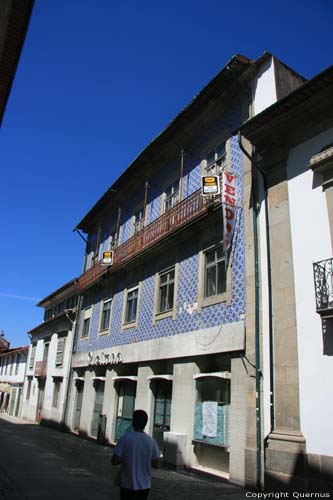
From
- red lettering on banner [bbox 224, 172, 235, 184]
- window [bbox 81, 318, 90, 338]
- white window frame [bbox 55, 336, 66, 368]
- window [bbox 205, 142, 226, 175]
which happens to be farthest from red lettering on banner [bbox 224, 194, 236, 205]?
white window frame [bbox 55, 336, 66, 368]

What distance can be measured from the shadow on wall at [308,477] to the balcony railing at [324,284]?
7.99 ft

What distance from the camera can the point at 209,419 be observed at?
32.7ft

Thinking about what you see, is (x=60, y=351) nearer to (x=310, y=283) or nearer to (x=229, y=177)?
(x=229, y=177)

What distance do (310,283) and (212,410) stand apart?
3919 millimetres

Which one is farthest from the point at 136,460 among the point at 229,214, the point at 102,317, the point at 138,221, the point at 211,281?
the point at 102,317

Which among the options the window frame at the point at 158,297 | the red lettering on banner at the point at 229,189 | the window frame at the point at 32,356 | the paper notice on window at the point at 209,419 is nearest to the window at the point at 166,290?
the window frame at the point at 158,297

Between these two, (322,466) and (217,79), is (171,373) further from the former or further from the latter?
(217,79)

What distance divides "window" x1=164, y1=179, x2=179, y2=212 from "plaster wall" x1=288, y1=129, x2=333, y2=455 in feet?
18.0

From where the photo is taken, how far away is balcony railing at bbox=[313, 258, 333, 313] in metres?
7.48

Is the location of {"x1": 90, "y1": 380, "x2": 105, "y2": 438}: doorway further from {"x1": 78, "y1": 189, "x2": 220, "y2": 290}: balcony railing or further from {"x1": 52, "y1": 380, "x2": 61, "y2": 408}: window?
{"x1": 52, "y1": 380, "x2": 61, "y2": 408}: window

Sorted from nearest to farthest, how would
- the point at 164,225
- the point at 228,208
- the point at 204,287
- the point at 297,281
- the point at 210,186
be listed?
the point at 297,281, the point at 228,208, the point at 210,186, the point at 204,287, the point at 164,225

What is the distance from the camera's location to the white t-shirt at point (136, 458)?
14.0ft

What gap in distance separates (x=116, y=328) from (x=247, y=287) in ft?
26.8

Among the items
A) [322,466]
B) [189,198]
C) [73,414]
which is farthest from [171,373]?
[73,414]
